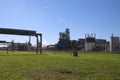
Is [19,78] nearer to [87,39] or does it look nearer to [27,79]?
[27,79]

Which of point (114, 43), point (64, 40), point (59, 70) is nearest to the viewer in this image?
point (59, 70)

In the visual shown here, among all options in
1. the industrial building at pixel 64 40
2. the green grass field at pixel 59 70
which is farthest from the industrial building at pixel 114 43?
the green grass field at pixel 59 70

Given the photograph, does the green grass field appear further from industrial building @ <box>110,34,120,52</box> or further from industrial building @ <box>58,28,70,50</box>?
industrial building @ <box>58,28,70,50</box>

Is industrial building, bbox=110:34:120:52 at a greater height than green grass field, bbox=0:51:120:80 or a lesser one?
greater

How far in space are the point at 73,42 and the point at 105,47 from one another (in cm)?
2020

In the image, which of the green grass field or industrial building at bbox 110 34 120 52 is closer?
the green grass field

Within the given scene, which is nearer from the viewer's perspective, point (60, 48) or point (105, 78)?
point (105, 78)

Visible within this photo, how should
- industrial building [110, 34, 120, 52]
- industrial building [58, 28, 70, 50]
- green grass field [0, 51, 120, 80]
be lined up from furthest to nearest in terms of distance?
industrial building [58, 28, 70, 50]
industrial building [110, 34, 120, 52]
green grass field [0, 51, 120, 80]

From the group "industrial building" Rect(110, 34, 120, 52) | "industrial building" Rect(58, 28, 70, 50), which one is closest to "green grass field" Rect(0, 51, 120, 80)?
"industrial building" Rect(110, 34, 120, 52)

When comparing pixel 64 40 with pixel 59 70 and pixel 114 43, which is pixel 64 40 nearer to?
pixel 114 43

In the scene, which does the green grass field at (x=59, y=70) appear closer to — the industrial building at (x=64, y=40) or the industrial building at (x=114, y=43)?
the industrial building at (x=114, y=43)

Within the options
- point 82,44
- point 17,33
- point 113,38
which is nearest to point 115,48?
point 113,38

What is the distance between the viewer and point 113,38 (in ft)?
486

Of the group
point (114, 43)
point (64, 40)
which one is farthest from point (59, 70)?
point (64, 40)
